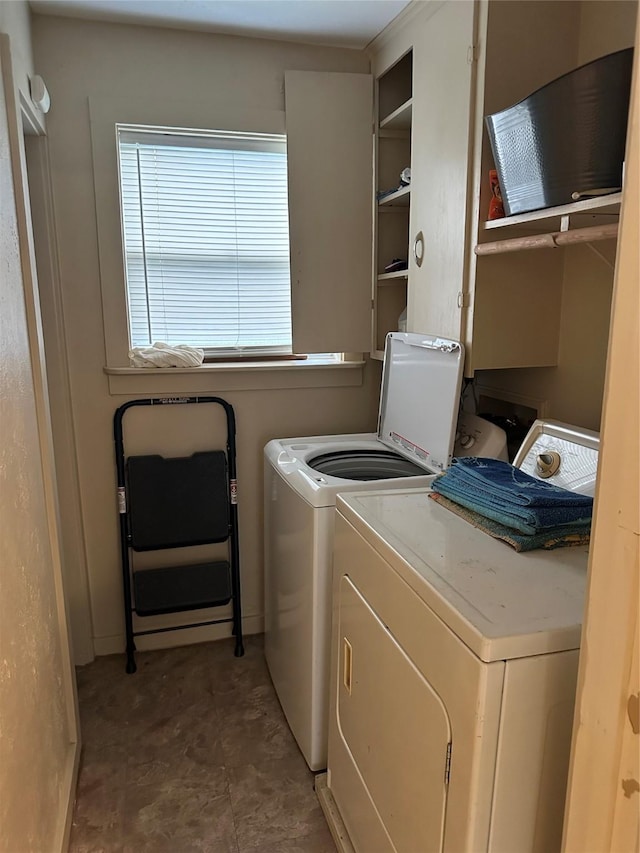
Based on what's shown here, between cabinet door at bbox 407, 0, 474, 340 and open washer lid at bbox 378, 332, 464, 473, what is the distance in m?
0.07

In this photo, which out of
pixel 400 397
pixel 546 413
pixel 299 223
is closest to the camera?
pixel 546 413

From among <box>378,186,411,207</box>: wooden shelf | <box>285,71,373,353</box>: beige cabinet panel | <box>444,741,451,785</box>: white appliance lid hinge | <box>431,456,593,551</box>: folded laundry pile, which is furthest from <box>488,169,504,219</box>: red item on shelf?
<box>444,741,451,785</box>: white appliance lid hinge

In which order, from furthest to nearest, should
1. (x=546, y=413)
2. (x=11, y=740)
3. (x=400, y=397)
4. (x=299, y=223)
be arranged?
1. (x=299, y=223)
2. (x=400, y=397)
3. (x=546, y=413)
4. (x=11, y=740)

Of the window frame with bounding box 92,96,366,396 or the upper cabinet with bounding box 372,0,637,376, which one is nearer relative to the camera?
the upper cabinet with bounding box 372,0,637,376

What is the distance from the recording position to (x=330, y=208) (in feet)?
7.94

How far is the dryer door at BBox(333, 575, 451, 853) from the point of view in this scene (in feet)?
3.45

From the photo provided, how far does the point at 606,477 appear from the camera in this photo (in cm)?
68

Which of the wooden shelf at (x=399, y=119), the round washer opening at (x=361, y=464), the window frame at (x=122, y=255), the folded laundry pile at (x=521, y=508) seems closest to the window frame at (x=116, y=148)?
the window frame at (x=122, y=255)

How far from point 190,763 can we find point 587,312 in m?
1.84

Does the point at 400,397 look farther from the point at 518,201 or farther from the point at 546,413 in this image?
the point at 518,201

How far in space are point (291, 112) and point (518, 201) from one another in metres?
1.22

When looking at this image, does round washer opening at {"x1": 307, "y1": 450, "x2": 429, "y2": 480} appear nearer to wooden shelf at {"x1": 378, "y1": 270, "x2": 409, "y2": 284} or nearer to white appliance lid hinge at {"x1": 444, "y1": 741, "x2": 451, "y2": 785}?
wooden shelf at {"x1": 378, "y1": 270, "x2": 409, "y2": 284}

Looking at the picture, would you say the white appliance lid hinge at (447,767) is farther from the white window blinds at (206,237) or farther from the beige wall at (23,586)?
the white window blinds at (206,237)

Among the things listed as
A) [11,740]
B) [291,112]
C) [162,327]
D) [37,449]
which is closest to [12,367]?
[37,449]
